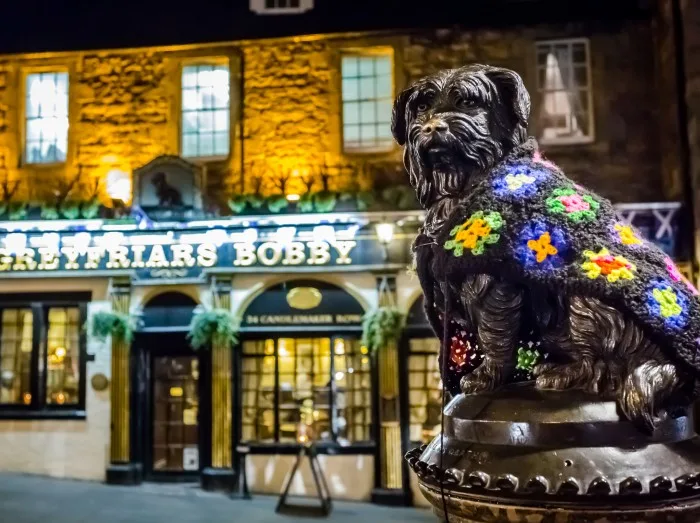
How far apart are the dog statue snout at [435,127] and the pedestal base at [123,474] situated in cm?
1026

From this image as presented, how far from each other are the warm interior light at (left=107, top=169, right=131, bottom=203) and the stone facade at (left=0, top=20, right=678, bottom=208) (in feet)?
0.54

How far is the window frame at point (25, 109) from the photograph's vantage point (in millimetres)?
11625

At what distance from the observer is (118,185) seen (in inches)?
446

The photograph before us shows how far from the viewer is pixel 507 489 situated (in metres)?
1.76

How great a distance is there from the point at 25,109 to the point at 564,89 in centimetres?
917

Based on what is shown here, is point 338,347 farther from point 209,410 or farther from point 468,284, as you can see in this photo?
point 468,284

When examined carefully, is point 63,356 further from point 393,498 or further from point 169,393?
point 393,498

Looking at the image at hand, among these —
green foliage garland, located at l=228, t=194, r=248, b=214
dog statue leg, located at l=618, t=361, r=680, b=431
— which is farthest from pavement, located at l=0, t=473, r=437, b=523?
dog statue leg, located at l=618, t=361, r=680, b=431

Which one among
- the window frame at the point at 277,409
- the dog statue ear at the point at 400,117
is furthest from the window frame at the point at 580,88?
the dog statue ear at the point at 400,117

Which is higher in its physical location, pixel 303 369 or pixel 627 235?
pixel 627 235

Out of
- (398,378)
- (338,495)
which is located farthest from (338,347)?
(338,495)

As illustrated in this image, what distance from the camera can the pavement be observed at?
892 centimetres

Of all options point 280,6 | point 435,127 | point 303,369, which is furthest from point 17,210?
point 435,127

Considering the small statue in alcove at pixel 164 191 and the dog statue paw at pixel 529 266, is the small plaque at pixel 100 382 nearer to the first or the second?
the small statue in alcove at pixel 164 191
